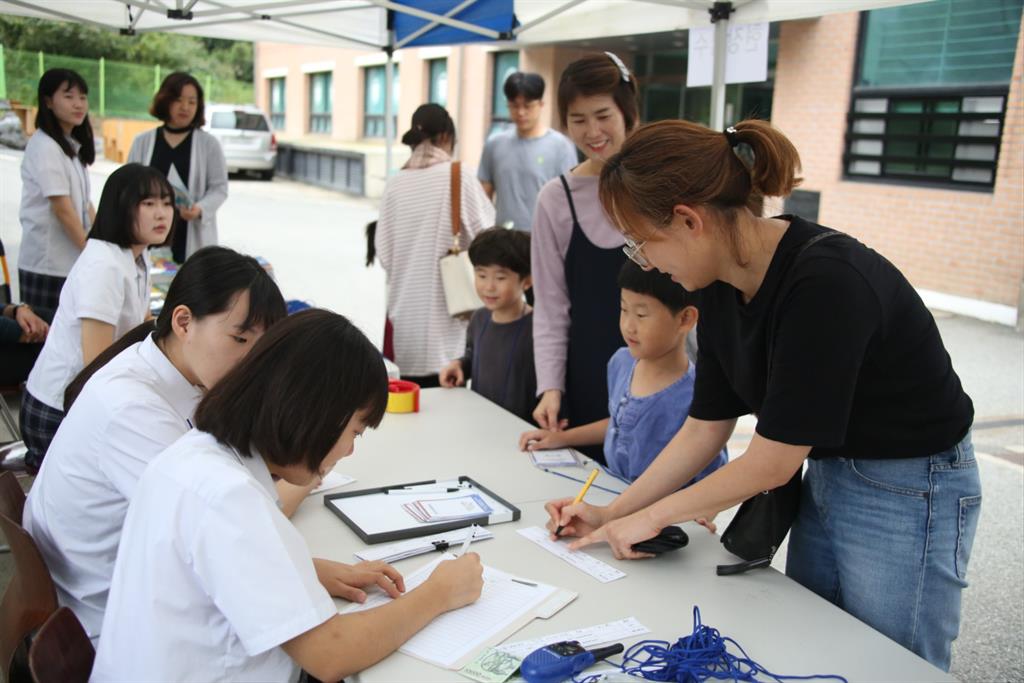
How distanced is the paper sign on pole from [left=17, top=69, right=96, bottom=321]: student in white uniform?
9.17 feet

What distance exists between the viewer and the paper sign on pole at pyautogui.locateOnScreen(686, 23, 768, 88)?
305cm

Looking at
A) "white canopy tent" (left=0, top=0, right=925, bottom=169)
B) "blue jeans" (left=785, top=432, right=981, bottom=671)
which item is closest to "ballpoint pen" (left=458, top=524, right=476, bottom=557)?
"blue jeans" (left=785, top=432, right=981, bottom=671)

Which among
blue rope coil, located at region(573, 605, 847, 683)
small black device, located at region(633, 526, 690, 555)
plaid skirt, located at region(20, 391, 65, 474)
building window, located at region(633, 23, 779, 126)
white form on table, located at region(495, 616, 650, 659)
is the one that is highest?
building window, located at region(633, 23, 779, 126)

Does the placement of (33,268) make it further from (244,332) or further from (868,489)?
(868,489)

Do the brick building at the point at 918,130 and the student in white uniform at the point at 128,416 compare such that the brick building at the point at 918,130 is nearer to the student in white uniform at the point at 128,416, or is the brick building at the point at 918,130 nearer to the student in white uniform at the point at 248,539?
the student in white uniform at the point at 128,416

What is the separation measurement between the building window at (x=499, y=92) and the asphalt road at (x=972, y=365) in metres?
3.10

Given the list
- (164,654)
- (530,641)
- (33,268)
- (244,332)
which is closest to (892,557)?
(530,641)

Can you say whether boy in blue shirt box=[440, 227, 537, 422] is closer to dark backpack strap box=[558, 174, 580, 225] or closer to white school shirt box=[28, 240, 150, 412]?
dark backpack strap box=[558, 174, 580, 225]

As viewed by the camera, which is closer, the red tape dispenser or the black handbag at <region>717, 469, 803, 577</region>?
the black handbag at <region>717, 469, 803, 577</region>

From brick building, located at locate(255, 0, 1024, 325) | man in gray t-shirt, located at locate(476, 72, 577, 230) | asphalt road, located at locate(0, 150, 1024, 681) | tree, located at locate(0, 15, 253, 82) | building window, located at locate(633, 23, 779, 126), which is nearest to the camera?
asphalt road, located at locate(0, 150, 1024, 681)

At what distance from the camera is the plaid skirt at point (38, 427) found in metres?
2.46

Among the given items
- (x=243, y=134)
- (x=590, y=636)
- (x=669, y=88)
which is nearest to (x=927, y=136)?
(x=669, y=88)

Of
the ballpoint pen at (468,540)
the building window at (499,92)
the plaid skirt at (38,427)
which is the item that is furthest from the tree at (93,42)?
the building window at (499,92)

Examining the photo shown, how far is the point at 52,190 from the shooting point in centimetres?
402
